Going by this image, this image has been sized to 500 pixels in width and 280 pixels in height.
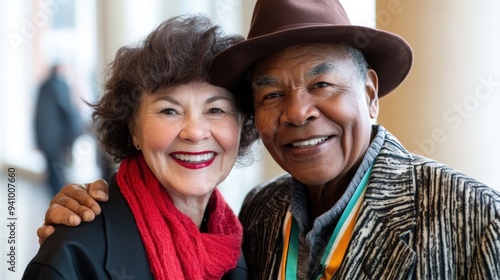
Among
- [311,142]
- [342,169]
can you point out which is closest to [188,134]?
[311,142]

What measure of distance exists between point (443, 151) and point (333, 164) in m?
1.05

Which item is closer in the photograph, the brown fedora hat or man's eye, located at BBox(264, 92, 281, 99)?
the brown fedora hat

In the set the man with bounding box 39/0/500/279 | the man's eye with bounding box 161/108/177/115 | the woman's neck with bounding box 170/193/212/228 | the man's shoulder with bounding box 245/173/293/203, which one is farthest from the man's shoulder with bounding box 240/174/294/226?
the man's eye with bounding box 161/108/177/115

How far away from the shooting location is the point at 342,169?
1.84 meters

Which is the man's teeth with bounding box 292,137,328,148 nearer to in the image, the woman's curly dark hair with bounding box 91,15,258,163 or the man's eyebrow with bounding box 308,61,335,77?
the man's eyebrow with bounding box 308,61,335,77

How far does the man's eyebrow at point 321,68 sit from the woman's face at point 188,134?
0.99 ft

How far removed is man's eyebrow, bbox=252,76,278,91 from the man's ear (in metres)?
0.30

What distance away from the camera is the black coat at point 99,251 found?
5.35 ft

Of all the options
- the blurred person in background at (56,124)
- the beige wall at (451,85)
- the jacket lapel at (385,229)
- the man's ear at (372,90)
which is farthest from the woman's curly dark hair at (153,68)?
the blurred person in background at (56,124)

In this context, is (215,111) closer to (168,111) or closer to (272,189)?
(168,111)

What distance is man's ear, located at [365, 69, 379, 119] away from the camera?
6.29 ft

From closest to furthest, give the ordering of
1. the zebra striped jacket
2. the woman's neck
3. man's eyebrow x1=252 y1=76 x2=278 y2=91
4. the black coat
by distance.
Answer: the zebra striped jacket
the black coat
man's eyebrow x1=252 y1=76 x2=278 y2=91
the woman's neck

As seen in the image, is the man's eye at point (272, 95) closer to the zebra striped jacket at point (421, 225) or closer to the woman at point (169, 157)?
the woman at point (169, 157)

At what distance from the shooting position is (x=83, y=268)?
1.69 m
